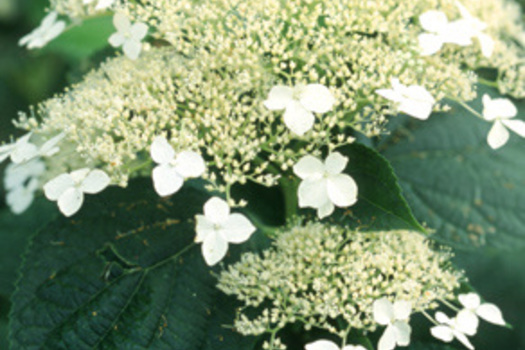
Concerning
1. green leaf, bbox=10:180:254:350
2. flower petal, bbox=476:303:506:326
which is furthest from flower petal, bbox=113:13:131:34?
flower petal, bbox=476:303:506:326

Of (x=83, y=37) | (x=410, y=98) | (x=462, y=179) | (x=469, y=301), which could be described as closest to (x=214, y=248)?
(x=410, y=98)

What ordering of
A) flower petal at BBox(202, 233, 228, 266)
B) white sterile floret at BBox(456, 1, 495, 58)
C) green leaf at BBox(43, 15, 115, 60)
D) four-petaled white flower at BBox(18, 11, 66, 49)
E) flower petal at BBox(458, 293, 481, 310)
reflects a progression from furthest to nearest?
green leaf at BBox(43, 15, 115, 60)
four-petaled white flower at BBox(18, 11, 66, 49)
white sterile floret at BBox(456, 1, 495, 58)
flower petal at BBox(458, 293, 481, 310)
flower petal at BBox(202, 233, 228, 266)

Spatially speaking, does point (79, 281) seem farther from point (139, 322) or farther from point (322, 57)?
point (322, 57)

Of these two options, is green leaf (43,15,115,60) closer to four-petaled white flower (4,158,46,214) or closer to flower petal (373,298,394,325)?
four-petaled white flower (4,158,46,214)

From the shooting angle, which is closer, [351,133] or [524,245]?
[351,133]

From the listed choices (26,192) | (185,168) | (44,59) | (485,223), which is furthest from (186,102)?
(44,59)

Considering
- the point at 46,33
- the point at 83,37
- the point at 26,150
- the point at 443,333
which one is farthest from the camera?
the point at 83,37

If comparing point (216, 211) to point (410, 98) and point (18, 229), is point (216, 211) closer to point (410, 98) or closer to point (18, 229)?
point (410, 98)
